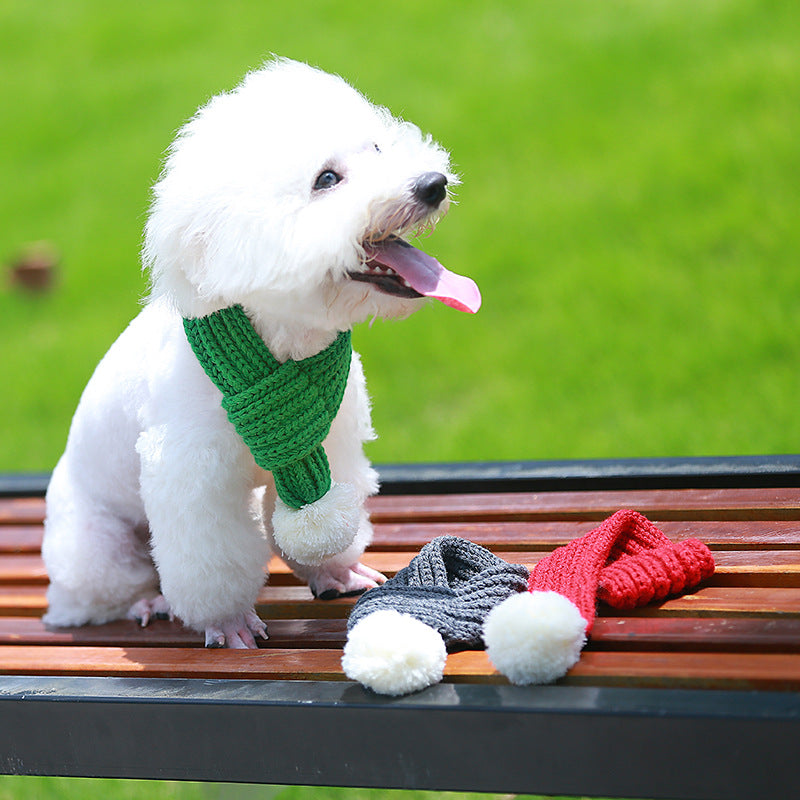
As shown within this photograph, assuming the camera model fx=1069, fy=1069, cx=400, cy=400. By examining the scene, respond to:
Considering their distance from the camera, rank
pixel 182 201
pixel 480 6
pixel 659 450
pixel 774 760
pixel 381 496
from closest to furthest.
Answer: pixel 774 760 → pixel 182 201 → pixel 381 496 → pixel 659 450 → pixel 480 6

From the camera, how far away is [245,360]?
6.07 ft

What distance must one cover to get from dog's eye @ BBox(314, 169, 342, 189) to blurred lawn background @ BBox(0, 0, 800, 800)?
154cm

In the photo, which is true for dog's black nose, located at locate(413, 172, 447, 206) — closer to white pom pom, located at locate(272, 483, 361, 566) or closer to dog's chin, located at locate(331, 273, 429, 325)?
dog's chin, located at locate(331, 273, 429, 325)

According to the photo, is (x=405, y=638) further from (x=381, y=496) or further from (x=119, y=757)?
(x=381, y=496)

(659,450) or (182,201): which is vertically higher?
(659,450)

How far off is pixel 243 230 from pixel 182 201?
0.42 ft

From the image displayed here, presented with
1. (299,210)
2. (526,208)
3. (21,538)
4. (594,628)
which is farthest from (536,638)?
(526,208)

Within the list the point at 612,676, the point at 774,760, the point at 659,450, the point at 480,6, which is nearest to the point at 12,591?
the point at 612,676

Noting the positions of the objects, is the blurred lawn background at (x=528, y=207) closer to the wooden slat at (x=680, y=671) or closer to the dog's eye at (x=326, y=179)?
the wooden slat at (x=680, y=671)

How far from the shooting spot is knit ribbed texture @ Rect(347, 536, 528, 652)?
1779 millimetres

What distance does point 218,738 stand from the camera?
1.76 m

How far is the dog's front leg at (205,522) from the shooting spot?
1.90 meters

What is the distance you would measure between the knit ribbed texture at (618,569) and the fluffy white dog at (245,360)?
0.40 m

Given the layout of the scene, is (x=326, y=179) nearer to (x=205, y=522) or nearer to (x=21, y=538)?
(x=205, y=522)
